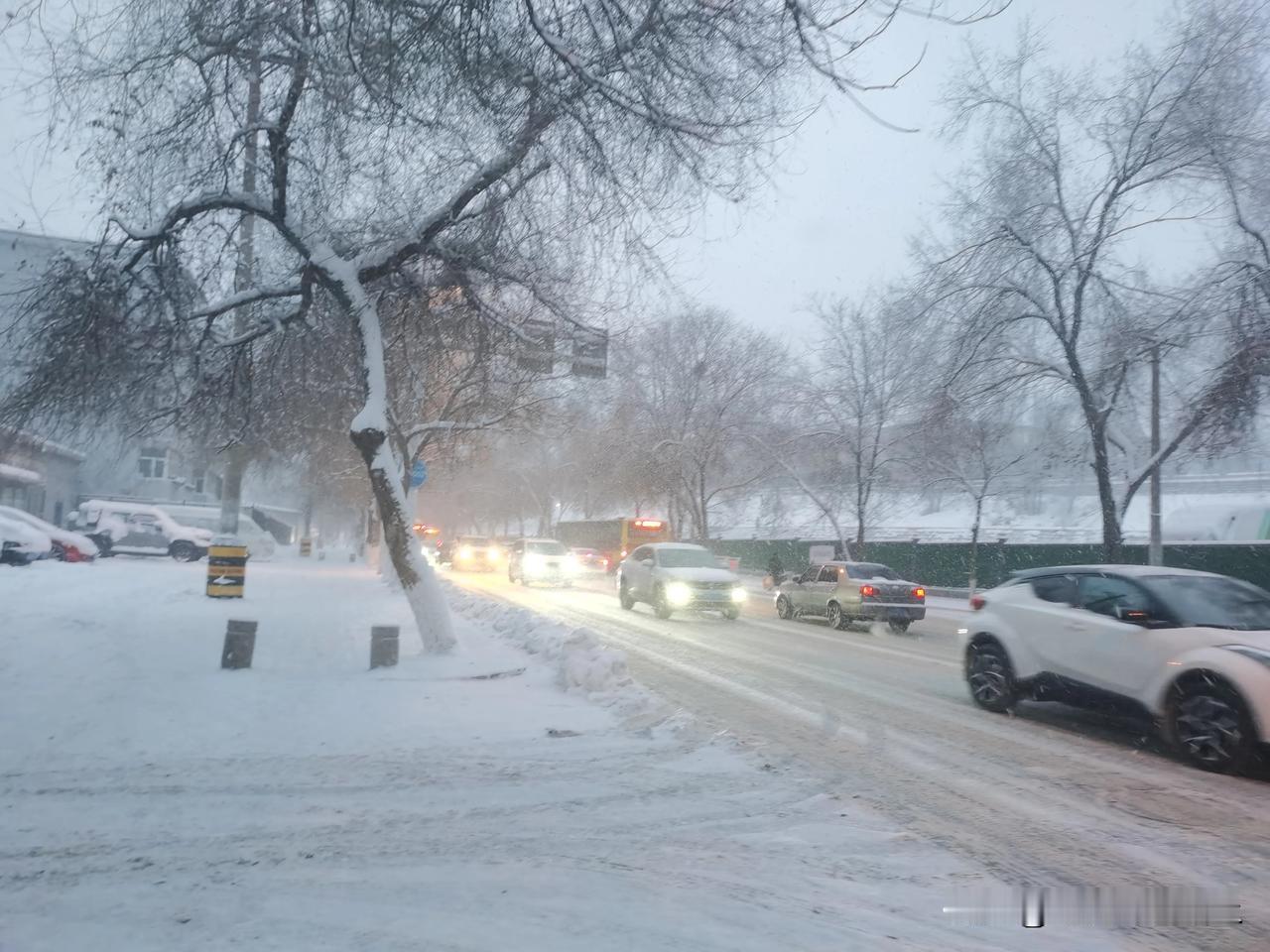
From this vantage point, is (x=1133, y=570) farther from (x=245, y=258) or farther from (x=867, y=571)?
(x=867, y=571)

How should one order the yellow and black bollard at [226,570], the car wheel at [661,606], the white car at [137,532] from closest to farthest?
the yellow and black bollard at [226,570] → the car wheel at [661,606] → the white car at [137,532]

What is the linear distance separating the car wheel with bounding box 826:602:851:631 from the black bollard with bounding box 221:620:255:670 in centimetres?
1377

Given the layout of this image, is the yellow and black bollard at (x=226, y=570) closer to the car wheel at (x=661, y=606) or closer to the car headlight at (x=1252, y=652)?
the car wheel at (x=661, y=606)

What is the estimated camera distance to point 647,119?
8.30 m

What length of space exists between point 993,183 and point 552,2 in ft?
65.9

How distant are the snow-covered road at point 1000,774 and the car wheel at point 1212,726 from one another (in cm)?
19

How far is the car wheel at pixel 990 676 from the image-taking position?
32.9 ft

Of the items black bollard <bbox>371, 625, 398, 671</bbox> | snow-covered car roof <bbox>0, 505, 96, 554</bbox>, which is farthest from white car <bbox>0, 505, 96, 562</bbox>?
black bollard <bbox>371, 625, 398, 671</bbox>

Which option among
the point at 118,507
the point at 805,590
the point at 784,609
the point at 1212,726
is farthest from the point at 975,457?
the point at 1212,726

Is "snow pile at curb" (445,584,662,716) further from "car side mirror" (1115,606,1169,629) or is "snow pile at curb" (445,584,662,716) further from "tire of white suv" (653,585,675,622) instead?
"tire of white suv" (653,585,675,622)

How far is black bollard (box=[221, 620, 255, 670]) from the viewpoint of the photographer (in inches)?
432

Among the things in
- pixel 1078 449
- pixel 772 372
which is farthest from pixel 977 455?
pixel 1078 449

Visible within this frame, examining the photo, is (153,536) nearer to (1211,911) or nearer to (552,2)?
(552,2)

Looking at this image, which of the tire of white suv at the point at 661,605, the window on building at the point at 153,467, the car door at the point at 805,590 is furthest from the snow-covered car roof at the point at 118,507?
the car door at the point at 805,590
